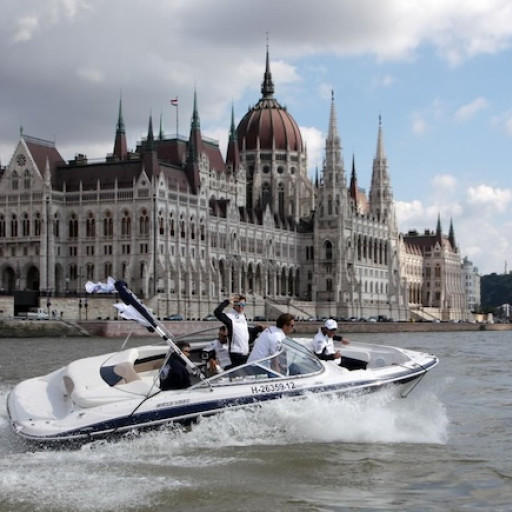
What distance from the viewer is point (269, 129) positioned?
159000 mm

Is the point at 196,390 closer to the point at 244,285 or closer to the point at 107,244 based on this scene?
the point at 107,244

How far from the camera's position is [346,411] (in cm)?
1988

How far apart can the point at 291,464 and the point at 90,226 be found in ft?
314

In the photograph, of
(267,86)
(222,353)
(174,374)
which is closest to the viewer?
(174,374)

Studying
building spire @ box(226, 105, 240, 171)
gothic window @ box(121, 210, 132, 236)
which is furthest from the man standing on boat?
building spire @ box(226, 105, 240, 171)

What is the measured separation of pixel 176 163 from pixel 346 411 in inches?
4217

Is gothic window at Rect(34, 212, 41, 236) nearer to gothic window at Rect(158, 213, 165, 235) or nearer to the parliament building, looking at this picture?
the parliament building

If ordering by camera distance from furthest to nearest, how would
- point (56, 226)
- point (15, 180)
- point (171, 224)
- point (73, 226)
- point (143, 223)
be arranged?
1. point (15, 180)
2. point (171, 224)
3. point (73, 226)
4. point (56, 226)
5. point (143, 223)

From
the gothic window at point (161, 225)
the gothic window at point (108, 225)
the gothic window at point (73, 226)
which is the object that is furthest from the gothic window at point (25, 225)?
the gothic window at point (161, 225)

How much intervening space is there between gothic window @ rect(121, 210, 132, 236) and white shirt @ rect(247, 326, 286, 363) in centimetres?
9173

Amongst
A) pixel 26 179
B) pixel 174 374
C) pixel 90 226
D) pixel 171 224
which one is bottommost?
pixel 174 374

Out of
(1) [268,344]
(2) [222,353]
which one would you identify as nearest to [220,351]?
(2) [222,353]

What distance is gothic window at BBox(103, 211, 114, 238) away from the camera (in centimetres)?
11112

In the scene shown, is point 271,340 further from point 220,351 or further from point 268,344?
point 220,351
